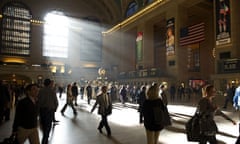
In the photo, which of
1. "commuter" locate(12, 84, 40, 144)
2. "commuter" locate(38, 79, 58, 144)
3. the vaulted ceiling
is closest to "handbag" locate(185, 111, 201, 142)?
"commuter" locate(12, 84, 40, 144)

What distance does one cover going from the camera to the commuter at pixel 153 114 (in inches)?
141

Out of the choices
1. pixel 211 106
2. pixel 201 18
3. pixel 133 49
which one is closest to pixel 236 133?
pixel 211 106

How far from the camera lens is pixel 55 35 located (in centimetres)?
4069

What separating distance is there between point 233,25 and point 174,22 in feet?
22.2

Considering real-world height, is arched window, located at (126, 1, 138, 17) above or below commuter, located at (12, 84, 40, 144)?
above

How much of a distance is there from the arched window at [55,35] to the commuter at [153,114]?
37732 mm

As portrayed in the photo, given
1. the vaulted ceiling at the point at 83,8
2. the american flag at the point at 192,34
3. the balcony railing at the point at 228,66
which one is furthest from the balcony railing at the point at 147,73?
the vaulted ceiling at the point at 83,8

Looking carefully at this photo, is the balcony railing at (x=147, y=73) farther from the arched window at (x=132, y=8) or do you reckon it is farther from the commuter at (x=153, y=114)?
the commuter at (x=153, y=114)

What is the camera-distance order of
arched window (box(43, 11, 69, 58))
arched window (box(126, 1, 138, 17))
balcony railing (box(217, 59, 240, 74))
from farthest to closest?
arched window (box(43, 11, 69, 58)) < arched window (box(126, 1, 138, 17)) < balcony railing (box(217, 59, 240, 74))

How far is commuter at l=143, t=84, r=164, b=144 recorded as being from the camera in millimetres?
3592

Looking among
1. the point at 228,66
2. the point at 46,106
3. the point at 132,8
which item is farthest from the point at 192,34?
the point at 46,106

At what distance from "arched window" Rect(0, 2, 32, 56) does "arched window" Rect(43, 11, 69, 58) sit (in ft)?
9.72

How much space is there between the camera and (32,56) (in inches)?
1476

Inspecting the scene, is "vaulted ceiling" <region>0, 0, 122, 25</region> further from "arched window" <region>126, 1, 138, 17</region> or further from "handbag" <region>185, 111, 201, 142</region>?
"handbag" <region>185, 111, 201, 142</region>
